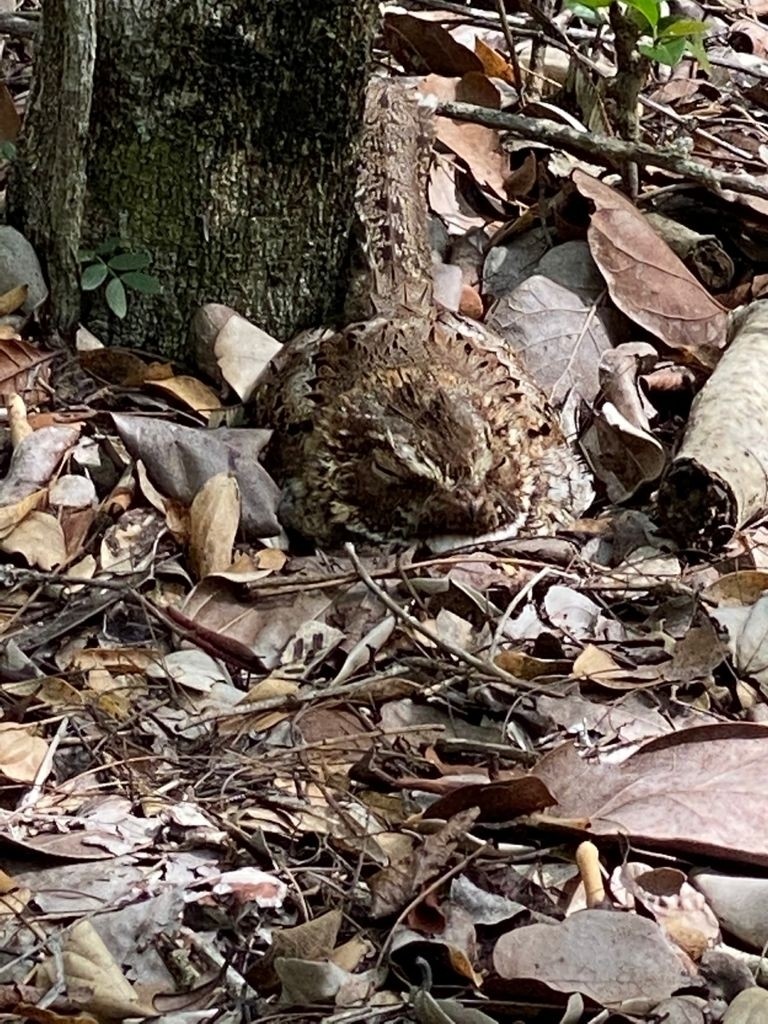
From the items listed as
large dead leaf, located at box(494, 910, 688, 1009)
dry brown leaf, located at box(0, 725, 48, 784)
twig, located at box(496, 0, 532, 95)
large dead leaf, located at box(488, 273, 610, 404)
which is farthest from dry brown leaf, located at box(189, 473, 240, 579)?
twig, located at box(496, 0, 532, 95)

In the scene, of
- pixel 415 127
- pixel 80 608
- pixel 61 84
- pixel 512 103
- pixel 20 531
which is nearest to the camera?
pixel 80 608

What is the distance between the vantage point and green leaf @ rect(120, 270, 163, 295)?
366 centimetres

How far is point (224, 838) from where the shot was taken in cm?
243

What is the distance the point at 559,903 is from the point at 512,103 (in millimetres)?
3221

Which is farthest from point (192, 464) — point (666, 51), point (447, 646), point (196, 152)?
point (666, 51)

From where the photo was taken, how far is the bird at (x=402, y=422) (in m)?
3.52

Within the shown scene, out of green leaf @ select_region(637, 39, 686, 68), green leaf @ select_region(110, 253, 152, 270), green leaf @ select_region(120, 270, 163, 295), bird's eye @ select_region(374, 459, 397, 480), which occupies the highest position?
green leaf @ select_region(637, 39, 686, 68)

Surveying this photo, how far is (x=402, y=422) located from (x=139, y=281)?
797mm

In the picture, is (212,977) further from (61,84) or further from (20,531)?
(61,84)

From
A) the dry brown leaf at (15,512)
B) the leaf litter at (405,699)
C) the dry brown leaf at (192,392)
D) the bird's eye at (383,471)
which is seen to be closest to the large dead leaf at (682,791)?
the leaf litter at (405,699)

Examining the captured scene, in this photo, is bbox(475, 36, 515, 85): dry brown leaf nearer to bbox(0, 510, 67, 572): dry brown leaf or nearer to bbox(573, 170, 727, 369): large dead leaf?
bbox(573, 170, 727, 369): large dead leaf

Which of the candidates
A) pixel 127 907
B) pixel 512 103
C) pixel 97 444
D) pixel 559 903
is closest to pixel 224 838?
pixel 127 907

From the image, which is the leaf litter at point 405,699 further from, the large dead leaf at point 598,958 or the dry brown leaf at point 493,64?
the dry brown leaf at point 493,64

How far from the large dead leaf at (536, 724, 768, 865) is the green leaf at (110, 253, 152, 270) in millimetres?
1834
